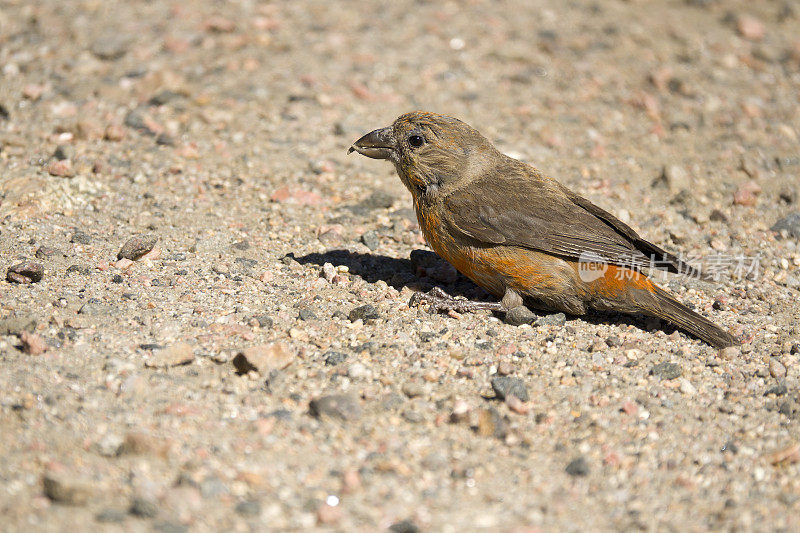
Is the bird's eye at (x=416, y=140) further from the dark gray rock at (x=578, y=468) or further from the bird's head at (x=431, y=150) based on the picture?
the dark gray rock at (x=578, y=468)

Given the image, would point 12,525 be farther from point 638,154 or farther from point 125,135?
point 638,154

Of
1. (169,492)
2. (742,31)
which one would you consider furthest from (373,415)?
(742,31)

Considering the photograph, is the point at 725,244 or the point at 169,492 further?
the point at 725,244

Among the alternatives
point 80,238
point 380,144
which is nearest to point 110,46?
point 80,238

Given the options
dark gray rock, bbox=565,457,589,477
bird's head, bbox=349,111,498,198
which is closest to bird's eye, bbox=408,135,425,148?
bird's head, bbox=349,111,498,198

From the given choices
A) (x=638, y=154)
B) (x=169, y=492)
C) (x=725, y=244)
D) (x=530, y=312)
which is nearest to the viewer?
(x=169, y=492)

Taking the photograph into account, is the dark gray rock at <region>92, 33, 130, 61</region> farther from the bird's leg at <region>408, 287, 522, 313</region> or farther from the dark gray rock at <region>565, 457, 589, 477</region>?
the dark gray rock at <region>565, 457, 589, 477</region>
